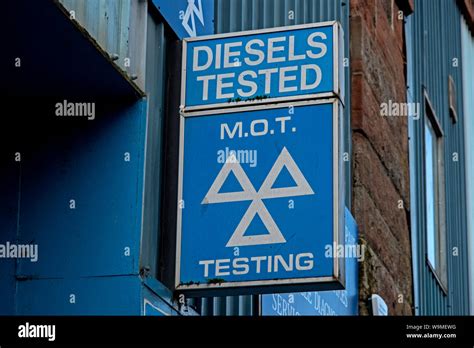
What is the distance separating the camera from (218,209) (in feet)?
23.2

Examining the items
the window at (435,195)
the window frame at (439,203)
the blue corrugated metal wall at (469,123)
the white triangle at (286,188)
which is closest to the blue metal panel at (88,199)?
the white triangle at (286,188)

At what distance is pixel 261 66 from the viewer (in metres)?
7.43

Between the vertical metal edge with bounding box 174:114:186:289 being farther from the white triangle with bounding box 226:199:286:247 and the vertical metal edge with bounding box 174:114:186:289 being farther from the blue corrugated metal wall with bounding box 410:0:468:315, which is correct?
the blue corrugated metal wall with bounding box 410:0:468:315

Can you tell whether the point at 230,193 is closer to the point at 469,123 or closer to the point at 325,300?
the point at 325,300

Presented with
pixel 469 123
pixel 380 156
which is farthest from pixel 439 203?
pixel 380 156

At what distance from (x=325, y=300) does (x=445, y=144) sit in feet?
25.2

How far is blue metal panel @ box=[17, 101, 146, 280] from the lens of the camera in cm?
695

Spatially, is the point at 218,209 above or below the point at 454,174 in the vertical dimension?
below

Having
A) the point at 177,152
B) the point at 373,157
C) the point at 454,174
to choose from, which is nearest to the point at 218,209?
the point at 177,152

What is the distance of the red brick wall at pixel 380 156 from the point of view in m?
12.5

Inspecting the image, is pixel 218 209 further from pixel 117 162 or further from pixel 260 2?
pixel 260 2

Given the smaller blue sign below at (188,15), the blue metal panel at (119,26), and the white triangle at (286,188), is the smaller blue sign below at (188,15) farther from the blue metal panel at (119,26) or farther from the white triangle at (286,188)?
the white triangle at (286,188)

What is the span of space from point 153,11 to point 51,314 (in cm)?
202

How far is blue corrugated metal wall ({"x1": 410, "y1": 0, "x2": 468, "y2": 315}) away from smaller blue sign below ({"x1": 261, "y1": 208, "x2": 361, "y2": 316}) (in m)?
3.24
